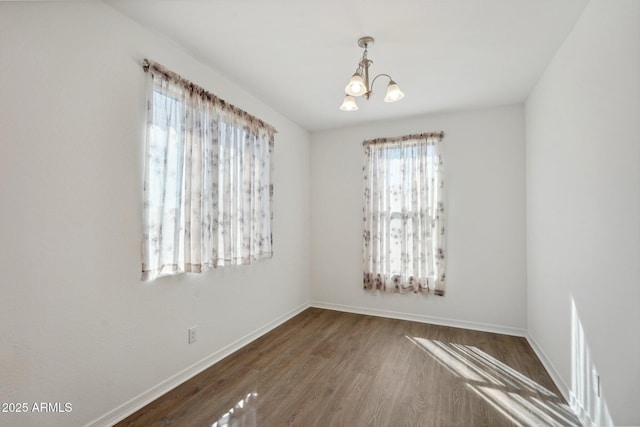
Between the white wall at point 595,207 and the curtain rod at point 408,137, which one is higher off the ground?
the curtain rod at point 408,137

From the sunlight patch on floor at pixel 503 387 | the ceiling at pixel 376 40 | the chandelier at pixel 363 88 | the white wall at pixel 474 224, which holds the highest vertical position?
the ceiling at pixel 376 40

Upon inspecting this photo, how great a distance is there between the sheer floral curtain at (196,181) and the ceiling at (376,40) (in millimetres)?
374

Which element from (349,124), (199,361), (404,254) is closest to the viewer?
(199,361)

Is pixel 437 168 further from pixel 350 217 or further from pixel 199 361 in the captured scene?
pixel 199 361

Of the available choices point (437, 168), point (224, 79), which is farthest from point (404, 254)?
point (224, 79)

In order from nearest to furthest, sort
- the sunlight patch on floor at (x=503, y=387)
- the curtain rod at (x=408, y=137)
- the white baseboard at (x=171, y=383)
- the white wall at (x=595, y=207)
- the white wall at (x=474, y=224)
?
1. the white wall at (x=595, y=207)
2. the white baseboard at (x=171, y=383)
3. the sunlight patch on floor at (x=503, y=387)
4. the white wall at (x=474, y=224)
5. the curtain rod at (x=408, y=137)

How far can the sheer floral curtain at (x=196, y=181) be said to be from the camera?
2082mm

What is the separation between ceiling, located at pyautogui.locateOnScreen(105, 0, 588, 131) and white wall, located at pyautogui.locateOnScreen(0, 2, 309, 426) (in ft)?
1.29

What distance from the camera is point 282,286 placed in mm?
3725

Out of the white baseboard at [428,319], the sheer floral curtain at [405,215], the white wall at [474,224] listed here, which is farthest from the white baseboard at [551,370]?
the sheer floral curtain at [405,215]

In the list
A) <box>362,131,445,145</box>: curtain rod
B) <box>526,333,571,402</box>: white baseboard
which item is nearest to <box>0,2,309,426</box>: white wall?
<box>362,131,445,145</box>: curtain rod

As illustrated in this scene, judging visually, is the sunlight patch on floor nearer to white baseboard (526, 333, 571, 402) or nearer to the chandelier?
white baseboard (526, 333, 571, 402)

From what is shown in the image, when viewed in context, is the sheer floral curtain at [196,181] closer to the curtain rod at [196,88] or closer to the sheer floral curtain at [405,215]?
the curtain rod at [196,88]

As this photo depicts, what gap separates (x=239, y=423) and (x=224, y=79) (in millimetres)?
2849
